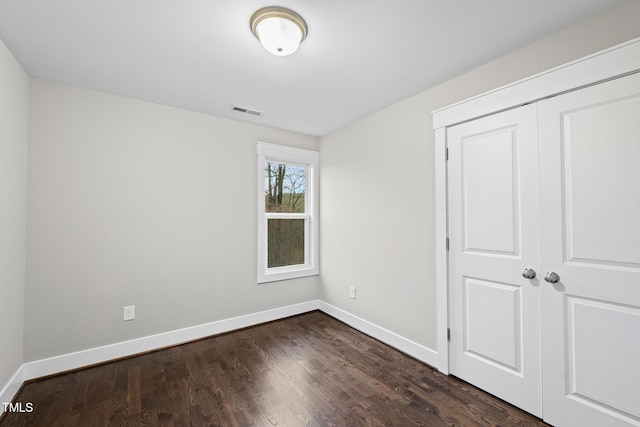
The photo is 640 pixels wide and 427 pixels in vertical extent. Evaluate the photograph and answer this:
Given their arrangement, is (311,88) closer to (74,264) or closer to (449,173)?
(449,173)

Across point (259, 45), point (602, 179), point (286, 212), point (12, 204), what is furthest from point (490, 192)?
point (12, 204)

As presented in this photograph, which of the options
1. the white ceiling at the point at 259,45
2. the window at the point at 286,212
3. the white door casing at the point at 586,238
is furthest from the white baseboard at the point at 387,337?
the white ceiling at the point at 259,45

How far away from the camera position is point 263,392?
206cm

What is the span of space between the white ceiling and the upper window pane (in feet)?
3.70

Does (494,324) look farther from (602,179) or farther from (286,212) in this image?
(286,212)

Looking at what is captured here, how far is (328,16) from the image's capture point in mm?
1583

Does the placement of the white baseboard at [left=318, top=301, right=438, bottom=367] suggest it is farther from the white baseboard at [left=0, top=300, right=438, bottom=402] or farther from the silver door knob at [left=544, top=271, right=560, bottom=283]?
the silver door knob at [left=544, top=271, right=560, bottom=283]

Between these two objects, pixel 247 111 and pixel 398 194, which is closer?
pixel 398 194

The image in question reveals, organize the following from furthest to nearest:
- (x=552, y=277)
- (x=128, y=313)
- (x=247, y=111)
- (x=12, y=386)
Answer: (x=247, y=111)
(x=128, y=313)
(x=12, y=386)
(x=552, y=277)

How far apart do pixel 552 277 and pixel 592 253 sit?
9.7 inches

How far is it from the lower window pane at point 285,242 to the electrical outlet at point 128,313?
1.49 meters

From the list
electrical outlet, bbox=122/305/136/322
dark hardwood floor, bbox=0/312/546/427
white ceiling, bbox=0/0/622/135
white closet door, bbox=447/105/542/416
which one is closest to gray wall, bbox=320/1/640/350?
white ceiling, bbox=0/0/622/135

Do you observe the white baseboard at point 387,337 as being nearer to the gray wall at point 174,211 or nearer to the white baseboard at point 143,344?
the gray wall at point 174,211

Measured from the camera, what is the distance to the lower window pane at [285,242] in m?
3.62
